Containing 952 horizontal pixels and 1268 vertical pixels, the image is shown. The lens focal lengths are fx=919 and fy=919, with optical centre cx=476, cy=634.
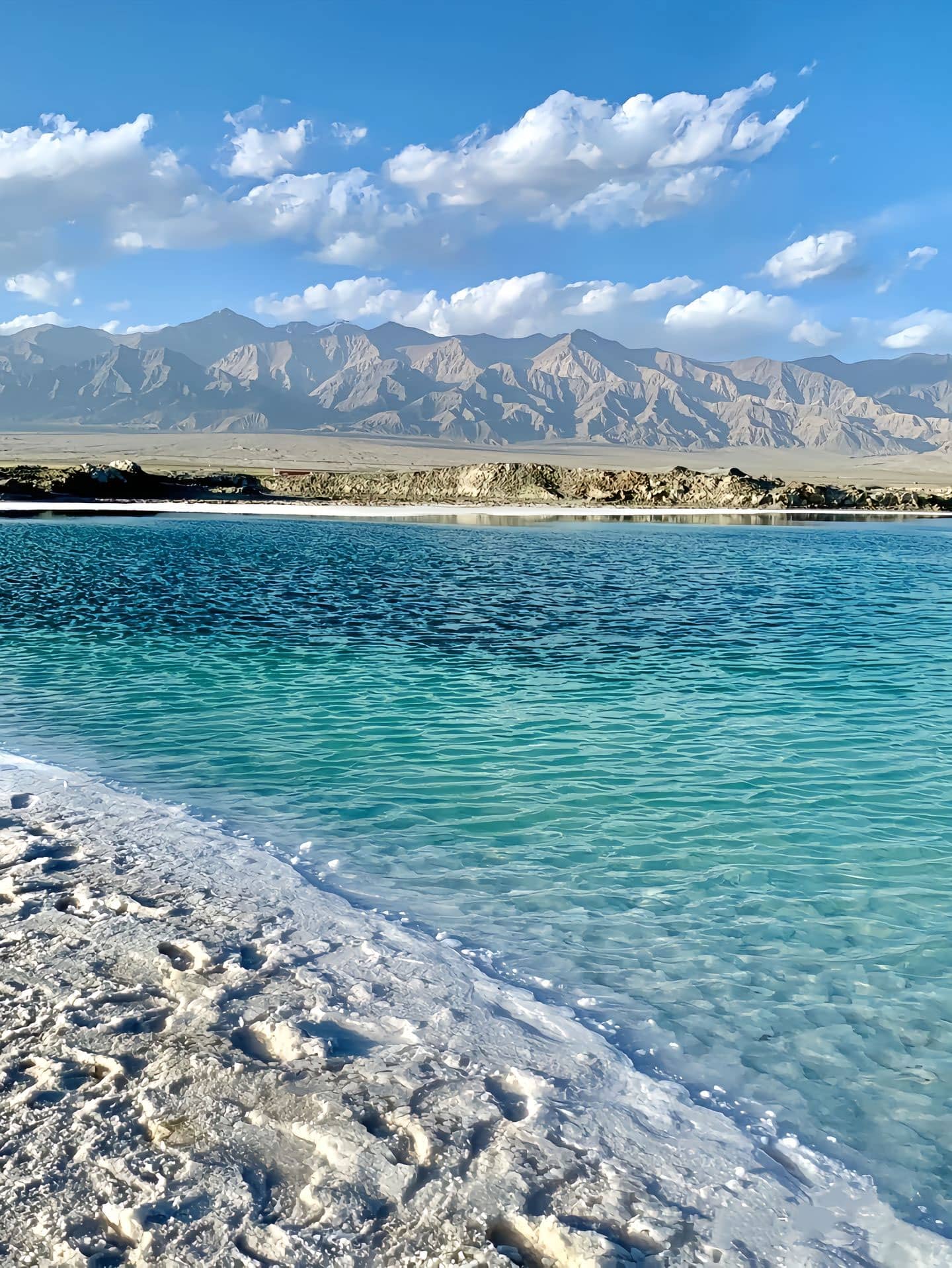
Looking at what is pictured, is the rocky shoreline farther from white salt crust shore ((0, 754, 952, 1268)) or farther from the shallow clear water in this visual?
white salt crust shore ((0, 754, 952, 1268))

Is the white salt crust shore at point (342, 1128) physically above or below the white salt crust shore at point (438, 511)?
below

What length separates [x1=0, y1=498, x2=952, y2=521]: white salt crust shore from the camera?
70.3 metres

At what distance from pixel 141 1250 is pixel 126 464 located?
295 ft

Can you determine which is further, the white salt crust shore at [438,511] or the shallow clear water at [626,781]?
the white salt crust shore at [438,511]

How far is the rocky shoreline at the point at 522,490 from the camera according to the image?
86062mm

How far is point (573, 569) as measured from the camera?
3372cm

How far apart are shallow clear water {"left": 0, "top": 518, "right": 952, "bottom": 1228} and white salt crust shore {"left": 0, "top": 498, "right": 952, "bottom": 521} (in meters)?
46.9

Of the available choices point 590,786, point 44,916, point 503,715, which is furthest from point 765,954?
point 503,715

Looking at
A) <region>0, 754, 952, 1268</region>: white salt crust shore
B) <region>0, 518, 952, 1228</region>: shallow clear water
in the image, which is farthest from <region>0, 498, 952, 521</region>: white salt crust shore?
<region>0, 754, 952, 1268</region>: white salt crust shore

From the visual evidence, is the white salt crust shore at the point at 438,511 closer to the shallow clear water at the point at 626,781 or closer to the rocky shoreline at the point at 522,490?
the rocky shoreline at the point at 522,490

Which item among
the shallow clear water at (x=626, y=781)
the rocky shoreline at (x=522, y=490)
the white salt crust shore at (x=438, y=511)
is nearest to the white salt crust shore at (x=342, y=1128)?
the shallow clear water at (x=626, y=781)

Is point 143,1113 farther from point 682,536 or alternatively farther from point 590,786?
point 682,536

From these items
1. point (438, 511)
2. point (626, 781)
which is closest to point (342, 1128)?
point (626, 781)

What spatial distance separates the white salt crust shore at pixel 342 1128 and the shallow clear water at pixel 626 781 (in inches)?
20.0
